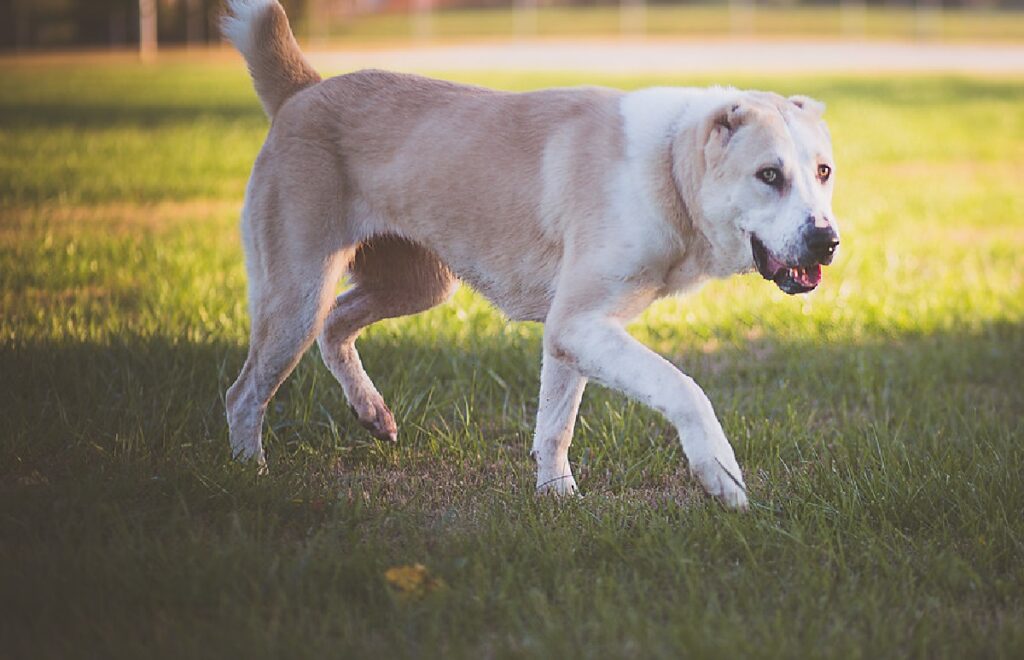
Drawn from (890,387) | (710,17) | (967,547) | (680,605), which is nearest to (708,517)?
(680,605)

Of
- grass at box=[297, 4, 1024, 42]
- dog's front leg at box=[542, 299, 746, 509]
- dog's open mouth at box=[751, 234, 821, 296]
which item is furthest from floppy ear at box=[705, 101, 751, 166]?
grass at box=[297, 4, 1024, 42]

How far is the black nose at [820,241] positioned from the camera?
3.69 metres

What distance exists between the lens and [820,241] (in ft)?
12.1

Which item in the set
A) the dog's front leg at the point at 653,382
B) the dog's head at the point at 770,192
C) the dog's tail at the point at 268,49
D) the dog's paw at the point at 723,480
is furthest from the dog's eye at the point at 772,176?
the dog's tail at the point at 268,49

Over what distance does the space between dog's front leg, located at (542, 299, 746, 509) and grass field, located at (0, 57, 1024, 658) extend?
0.56 ft

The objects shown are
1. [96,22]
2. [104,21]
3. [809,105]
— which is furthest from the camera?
[96,22]

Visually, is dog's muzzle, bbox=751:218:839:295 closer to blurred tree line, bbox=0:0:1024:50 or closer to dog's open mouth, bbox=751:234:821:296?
dog's open mouth, bbox=751:234:821:296

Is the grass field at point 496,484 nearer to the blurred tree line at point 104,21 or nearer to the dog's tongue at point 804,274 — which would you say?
the dog's tongue at point 804,274

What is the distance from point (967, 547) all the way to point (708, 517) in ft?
2.63

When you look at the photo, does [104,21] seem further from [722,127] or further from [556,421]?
[722,127]

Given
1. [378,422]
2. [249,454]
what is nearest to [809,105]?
[378,422]

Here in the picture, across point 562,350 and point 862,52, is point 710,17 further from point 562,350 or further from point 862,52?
point 562,350

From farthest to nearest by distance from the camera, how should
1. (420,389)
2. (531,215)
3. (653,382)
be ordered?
(420,389)
(531,215)
(653,382)

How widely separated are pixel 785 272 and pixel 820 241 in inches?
7.4
